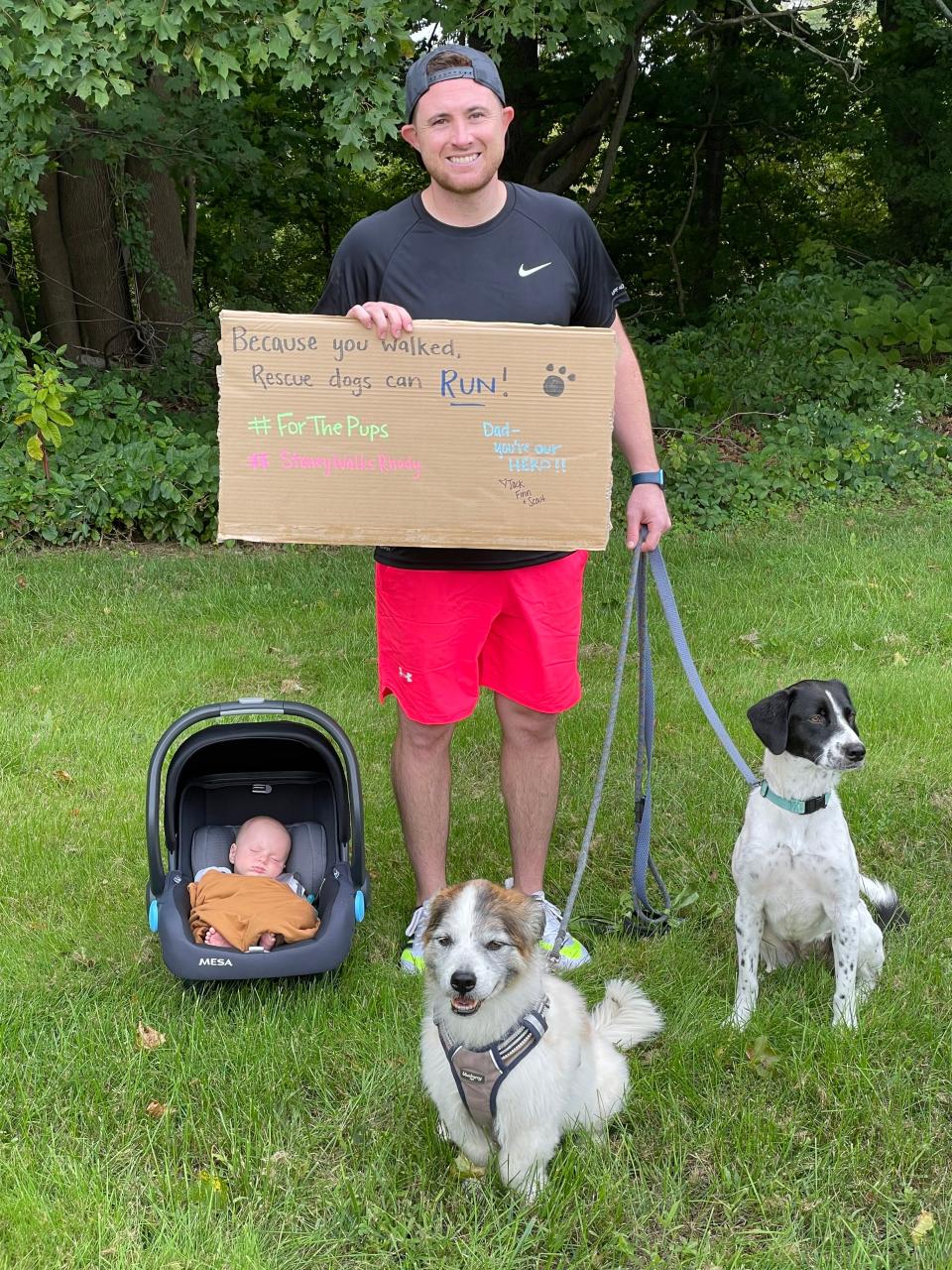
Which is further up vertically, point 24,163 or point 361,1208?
point 24,163

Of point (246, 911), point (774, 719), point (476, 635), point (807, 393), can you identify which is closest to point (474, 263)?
point (476, 635)

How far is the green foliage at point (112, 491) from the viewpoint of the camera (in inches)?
336

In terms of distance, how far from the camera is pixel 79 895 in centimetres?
399

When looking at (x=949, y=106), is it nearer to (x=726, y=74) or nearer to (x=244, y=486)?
(x=726, y=74)

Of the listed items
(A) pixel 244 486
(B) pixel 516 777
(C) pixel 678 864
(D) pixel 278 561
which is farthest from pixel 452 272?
(D) pixel 278 561

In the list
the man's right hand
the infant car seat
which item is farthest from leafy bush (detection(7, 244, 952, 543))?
the man's right hand

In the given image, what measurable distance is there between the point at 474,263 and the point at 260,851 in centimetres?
206

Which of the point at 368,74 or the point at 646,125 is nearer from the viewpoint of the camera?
the point at 368,74

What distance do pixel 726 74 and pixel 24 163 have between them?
1116 centimetres

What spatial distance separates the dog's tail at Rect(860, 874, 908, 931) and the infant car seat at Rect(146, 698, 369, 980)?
1641 millimetres

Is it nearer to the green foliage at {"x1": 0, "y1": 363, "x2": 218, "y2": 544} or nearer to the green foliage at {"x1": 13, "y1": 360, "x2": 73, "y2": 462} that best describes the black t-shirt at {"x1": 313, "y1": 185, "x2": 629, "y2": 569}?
the green foliage at {"x1": 13, "y1": 360, "x2": 73, "y2": 462}

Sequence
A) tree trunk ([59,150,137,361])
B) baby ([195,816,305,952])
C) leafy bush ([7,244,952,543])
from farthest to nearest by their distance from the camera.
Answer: tree trunk ([59,150,137,361]), leafy bush ([7,244,952,543]), baby ([195,816,305,952])

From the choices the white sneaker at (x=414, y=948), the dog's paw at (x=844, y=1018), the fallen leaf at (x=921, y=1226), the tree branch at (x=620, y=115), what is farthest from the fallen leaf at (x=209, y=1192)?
the tree branch at (x=620, y=115)

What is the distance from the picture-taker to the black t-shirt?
317cm
